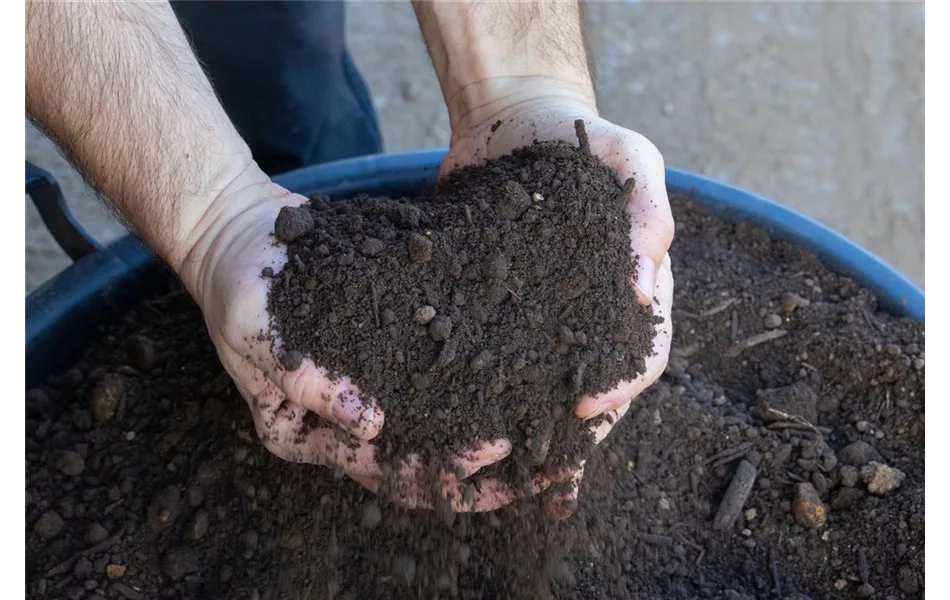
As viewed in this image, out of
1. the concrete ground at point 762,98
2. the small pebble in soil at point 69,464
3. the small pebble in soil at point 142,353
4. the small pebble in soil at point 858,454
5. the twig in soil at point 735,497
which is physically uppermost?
the small pebble in soil at point 142,353

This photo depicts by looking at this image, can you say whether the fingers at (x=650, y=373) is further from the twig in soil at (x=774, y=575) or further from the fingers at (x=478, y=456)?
the twig in soil at (x=774, y=575)

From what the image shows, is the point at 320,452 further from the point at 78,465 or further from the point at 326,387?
the point at 78,465

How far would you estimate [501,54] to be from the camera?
144cm

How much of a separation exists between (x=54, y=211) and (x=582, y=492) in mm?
1007

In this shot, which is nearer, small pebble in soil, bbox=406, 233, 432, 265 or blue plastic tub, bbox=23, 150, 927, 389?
small pebble in soil, bbox=406, 233, 432, 265

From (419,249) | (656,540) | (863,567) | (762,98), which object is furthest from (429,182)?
(762,98)

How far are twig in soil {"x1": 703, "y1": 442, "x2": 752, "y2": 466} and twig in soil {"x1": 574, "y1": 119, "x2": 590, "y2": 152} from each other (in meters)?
0.56

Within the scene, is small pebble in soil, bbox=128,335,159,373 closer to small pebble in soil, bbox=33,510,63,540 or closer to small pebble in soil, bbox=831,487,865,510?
small pebble in soil, bbox=33,510,63,540

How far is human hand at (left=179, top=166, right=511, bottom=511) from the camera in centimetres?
105

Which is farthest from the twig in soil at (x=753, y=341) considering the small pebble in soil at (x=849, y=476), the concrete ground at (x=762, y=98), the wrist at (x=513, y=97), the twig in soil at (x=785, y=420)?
Result: the concrete ground at (x=762, y=98)

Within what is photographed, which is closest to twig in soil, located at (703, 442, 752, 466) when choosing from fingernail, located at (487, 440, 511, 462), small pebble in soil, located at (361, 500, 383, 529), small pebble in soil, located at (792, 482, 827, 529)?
small pebble in soil, located at (792, 482, 827, 529)

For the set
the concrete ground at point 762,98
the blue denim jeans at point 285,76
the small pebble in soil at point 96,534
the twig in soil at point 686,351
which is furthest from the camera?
the concrete ground at point 762,98

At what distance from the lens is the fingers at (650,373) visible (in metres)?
1.07

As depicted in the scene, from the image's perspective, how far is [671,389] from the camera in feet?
4.68
